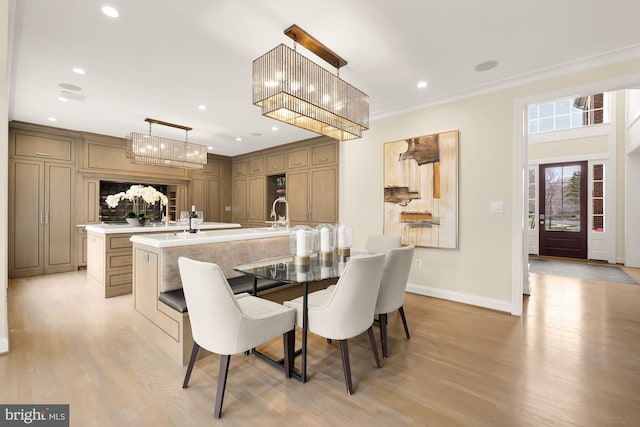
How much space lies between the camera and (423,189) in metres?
4.07

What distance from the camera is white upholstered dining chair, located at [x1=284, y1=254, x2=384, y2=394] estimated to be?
1.82 m

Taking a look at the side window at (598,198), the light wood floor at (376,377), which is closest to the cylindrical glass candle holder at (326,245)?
the light wood floor at (376,377)

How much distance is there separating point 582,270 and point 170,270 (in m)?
7.29

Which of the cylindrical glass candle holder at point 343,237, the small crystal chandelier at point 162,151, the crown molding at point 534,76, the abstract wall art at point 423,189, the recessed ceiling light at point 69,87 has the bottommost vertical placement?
the cylindrical glass candle holder at point 343,237

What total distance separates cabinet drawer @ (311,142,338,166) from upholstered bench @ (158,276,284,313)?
3.38 metres

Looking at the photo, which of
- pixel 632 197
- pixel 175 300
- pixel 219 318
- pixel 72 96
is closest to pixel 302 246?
pixel 219 318

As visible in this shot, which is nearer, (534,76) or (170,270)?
(170,270)

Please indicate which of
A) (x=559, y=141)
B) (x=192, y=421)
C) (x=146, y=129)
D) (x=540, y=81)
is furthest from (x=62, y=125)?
(x=559, y=141)

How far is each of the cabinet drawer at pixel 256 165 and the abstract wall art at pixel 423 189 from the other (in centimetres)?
377

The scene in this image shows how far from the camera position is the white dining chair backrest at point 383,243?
3402 mm

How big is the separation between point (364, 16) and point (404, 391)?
2772mm

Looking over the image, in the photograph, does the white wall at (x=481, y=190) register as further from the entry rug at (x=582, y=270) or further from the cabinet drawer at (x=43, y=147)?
the cabinet drawer at (x=43, y=147)

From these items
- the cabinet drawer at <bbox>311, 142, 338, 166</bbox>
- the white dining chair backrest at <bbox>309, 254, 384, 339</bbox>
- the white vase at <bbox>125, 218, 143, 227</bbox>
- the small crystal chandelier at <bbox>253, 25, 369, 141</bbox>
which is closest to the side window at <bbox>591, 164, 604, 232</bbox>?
the cabinet drawer at <bbox>311, 142, 338, 166</bbox>

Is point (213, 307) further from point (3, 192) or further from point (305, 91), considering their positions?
point (3, 192)
